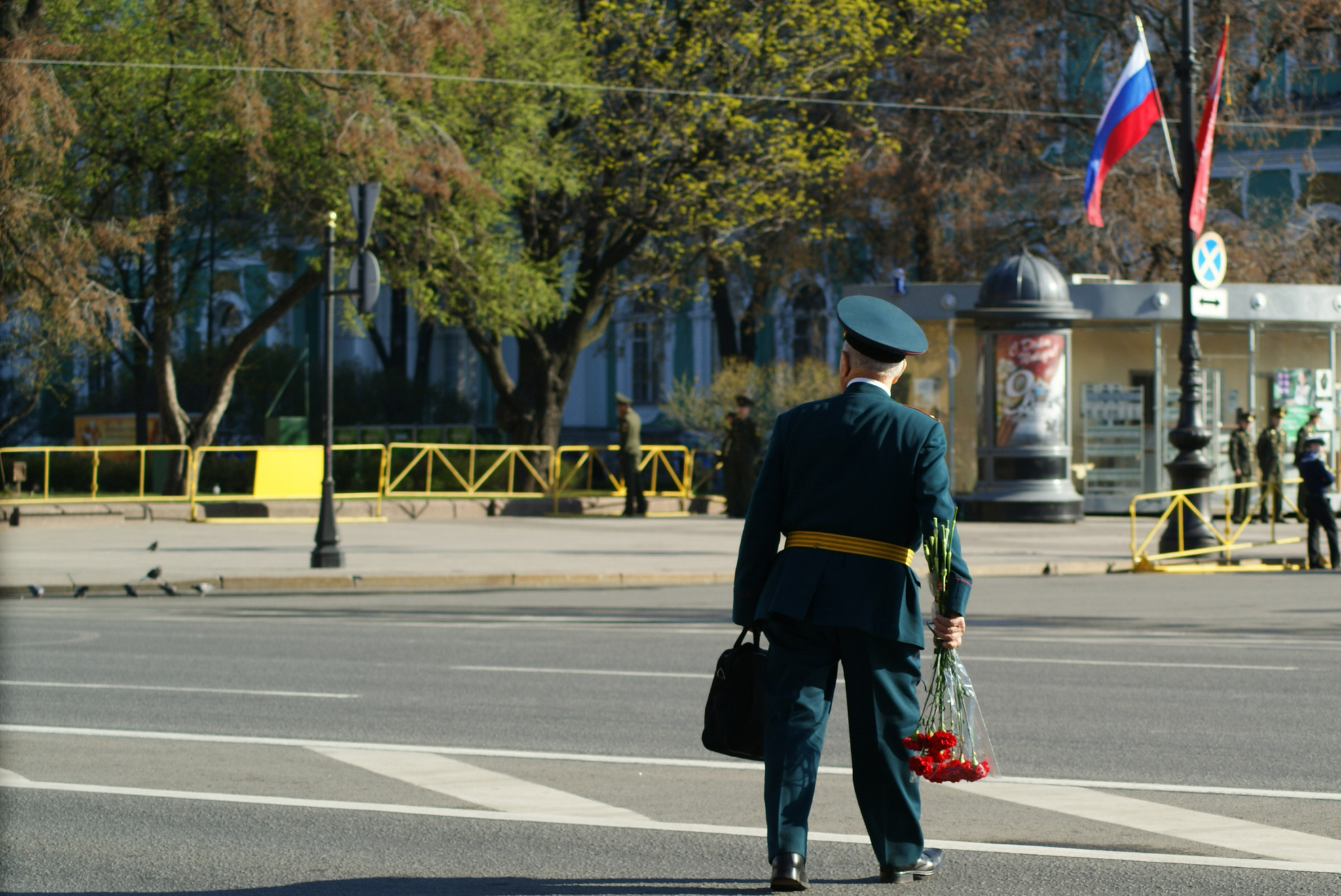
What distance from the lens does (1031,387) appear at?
25000mm

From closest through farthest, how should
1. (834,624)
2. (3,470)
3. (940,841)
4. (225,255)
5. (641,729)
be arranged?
(834,624)
(940,841)
(641,729)
(3,470)
(225,255)

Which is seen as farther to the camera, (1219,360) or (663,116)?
(663,116)

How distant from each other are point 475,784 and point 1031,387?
19461 millimetres

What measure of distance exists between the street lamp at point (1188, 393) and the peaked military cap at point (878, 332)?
49.3 ft

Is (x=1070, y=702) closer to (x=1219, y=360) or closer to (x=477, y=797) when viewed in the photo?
(x=477, y=797)

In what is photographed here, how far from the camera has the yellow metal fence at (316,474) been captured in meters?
27.5

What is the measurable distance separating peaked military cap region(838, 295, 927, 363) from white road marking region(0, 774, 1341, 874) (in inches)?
70.3

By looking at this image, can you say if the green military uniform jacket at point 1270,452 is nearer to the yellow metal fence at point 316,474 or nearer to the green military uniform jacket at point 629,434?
the yellow metal fence at point 316,474

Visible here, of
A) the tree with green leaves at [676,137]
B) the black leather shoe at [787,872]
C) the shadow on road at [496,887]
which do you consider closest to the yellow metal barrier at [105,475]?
the tree with green leaves at [676,137]

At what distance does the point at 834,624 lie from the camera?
4.79m

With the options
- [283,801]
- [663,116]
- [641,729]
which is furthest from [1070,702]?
[663,116]

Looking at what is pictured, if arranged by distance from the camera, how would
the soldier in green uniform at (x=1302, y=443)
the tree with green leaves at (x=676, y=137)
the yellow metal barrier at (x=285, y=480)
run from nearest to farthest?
the soldier in green uniform at (x=1302, y=443) → the yellow metal barrier at (x=285, y=480) → the tree with green leaves at (x=676, y=137)

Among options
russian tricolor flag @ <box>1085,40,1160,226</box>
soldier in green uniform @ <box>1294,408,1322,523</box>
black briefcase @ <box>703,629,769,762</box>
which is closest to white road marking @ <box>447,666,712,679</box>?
black briefcase @ <box>703,629,769,762</box>

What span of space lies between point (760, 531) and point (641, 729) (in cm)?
331
